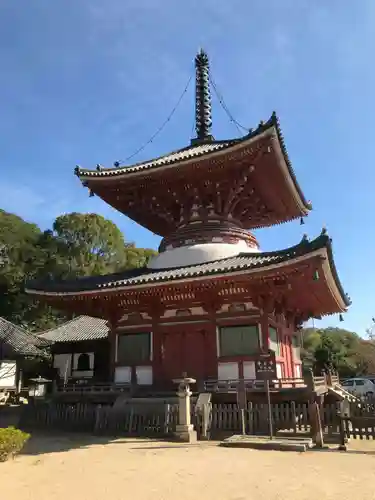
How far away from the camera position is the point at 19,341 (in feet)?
113

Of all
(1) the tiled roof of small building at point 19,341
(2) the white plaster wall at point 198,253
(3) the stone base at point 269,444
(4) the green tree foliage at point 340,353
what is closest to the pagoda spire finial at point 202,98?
(2) the white plaster wall at point 198,253

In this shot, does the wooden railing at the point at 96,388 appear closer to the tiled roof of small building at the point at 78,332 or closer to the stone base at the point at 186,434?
the stone base at the point at 186,434

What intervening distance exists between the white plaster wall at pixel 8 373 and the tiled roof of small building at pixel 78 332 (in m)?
3.68

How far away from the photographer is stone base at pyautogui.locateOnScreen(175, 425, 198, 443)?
519 inches

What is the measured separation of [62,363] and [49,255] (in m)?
24.8

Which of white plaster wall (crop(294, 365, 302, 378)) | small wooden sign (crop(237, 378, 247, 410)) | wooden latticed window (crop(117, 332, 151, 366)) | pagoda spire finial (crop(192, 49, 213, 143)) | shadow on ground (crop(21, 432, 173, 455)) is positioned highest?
pagoda spire finial (crop(192, 49, 213, 143))

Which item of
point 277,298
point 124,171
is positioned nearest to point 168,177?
point 124,171

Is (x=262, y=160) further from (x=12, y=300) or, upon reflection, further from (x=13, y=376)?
(x=12, y=300)

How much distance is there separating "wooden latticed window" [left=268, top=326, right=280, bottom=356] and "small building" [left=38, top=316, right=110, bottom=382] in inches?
775

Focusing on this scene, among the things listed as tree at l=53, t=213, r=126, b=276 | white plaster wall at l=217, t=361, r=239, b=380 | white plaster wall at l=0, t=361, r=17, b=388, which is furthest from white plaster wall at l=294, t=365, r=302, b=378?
tree at l=53, t=213, r=126, b=276

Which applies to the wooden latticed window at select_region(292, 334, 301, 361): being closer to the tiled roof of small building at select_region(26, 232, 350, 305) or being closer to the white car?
the tiled roof of small building at select_region(26, 232, 350, 305)

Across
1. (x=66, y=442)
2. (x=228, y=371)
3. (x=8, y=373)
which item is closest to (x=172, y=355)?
(x=228, y=371)

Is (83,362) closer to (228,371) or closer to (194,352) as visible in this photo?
(194,352)

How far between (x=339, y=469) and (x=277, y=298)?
8.43m
